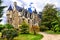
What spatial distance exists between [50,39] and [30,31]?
55 centimetres

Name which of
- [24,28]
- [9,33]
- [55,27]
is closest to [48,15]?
[55,27]

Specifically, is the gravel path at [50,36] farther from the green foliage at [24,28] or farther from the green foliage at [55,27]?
the green foliage at [24,28]

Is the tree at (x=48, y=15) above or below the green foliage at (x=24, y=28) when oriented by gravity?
above

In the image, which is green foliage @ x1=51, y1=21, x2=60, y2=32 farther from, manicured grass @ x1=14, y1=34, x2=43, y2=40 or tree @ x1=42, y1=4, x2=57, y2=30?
manicured grass @ x1=14, y1=34, x2=43, y2=40

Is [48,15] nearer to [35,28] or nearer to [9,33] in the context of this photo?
[35,28]

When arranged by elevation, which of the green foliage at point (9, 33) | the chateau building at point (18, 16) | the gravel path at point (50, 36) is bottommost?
the gravel path at point (50, 36)

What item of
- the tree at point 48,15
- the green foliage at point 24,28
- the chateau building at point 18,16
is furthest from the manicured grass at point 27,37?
the tree at point 48,15

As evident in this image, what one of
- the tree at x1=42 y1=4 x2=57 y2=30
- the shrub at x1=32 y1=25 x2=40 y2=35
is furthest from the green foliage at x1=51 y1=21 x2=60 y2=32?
the shrub at x1=32 y1=25 x2=40 y2=35

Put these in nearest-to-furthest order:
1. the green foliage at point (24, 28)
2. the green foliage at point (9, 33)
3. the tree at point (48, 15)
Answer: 1. the green foliage at point (9, 33)
2. the green foliage at point (24, 28)
3. the tree at point (48, 15)

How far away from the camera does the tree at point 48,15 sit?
18.4ft

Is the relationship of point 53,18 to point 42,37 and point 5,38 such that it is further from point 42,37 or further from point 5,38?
point 5,38

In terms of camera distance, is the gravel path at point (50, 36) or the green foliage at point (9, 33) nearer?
the green foliage at point (9, 33)

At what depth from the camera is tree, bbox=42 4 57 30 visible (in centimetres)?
562

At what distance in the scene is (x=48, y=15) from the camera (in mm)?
5641
